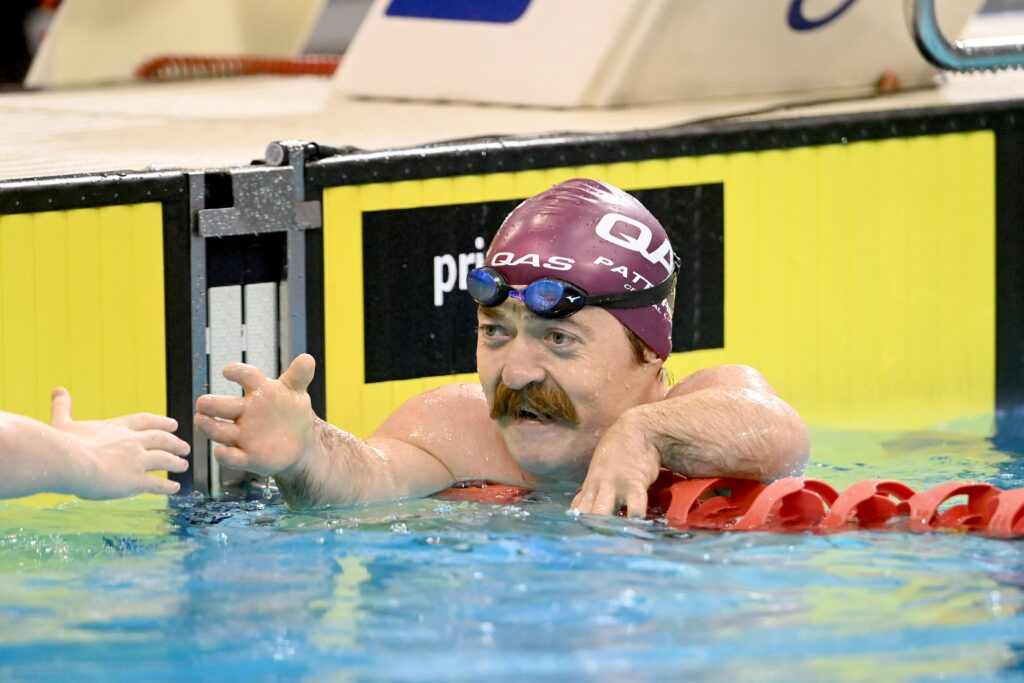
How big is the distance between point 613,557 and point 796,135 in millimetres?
2215

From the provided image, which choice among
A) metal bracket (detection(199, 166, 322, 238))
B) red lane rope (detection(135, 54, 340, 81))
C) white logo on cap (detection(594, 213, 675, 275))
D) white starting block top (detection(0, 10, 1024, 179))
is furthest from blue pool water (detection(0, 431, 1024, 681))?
red lane rope (detection(135, 54, 340, 81))

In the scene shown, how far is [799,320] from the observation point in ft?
17.1

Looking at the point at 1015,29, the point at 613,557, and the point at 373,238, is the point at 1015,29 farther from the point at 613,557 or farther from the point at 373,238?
the point at 613,557

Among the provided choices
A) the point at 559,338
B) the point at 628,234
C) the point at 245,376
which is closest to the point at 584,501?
the point at 559,338

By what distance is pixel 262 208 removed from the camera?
14.4ft

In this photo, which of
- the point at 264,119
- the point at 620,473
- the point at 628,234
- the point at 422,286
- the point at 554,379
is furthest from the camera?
the point at 264,119

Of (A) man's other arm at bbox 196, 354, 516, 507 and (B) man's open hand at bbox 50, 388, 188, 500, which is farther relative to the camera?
(A) man's other arm at bbox 196, 354, 516, 507

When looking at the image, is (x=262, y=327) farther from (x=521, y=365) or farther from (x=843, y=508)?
(x=843, y=508)

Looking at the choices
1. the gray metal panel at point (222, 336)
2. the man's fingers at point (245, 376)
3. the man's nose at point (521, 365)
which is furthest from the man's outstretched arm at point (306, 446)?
the gray metal panel at point (222, 336)

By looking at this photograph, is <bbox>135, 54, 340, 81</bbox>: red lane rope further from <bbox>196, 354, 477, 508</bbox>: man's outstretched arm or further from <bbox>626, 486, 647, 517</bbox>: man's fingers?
<bbox>626, 486, 647, 517</bbox>: man's fingers

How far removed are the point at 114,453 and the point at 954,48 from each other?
3.42m

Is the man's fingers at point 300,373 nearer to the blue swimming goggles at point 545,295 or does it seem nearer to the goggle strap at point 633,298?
the blue swimming goggles at point 545,295

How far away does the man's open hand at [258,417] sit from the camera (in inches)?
132

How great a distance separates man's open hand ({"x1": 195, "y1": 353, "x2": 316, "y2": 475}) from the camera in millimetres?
3357
